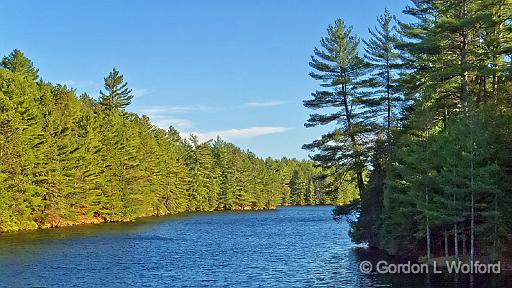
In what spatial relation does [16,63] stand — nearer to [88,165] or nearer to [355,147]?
[88,165]

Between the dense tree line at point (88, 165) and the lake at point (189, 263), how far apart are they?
24.9 feet

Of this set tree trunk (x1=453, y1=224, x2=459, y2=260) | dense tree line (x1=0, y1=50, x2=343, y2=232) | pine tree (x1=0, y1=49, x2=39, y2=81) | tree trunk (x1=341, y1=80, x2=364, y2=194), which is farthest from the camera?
pine tree (x1=0, y1=49, x2=39, y2=81)

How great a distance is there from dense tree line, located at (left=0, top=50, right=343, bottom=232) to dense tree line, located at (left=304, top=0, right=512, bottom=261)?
576cm

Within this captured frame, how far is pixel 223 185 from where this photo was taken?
146 metres

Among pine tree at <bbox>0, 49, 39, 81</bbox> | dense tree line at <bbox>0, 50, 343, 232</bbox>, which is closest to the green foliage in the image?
dense tree line at <bbox>0, 50, 343, 232</bbox>

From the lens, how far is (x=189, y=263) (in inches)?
1448

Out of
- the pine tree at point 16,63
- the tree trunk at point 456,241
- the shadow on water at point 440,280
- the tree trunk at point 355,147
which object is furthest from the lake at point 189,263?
the pine tree at point 16,63

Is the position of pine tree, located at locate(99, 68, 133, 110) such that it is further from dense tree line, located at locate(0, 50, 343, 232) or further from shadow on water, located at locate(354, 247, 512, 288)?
shadow on water, located at locate(354, 247, 512, 288)

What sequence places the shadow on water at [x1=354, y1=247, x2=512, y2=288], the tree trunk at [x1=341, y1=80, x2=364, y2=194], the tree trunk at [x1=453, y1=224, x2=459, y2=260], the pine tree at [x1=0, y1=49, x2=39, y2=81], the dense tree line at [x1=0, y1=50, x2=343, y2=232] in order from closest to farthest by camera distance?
the shadow on water at [x1=354, y1=247, x2=512, y2=288] → the tree trunk at [x1=453, y1=224, x2=459, y2=260] → the tree trunk at [x1=341, y1=80, x2=364, y2=194] → the dense tree line at [x1=0, y1=50, x2=343, y2=232] → the pine tree at [x1=0, y1=49, x2=39, y2=81]

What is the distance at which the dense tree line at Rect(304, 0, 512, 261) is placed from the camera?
95.7ft

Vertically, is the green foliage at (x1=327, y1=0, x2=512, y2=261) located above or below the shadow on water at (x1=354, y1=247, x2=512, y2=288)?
above

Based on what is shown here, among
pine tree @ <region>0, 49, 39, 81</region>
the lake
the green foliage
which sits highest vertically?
pine tree @ <region>0, 49, 39, 81</region>

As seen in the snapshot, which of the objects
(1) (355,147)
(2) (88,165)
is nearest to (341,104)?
(1) (355,147)

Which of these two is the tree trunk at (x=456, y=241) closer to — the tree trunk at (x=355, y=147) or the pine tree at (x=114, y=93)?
the tree trunk at (x=355, y=147)
